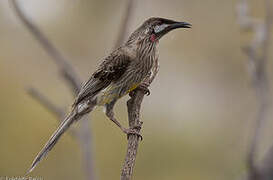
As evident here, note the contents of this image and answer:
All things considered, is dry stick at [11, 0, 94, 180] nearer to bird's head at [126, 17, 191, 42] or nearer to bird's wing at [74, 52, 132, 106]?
bird's wing at [74, 52, 132, 106]

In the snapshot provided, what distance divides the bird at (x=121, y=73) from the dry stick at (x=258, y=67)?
643mm

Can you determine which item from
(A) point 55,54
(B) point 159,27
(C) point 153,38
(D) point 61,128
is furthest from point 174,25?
(A) point 55,54

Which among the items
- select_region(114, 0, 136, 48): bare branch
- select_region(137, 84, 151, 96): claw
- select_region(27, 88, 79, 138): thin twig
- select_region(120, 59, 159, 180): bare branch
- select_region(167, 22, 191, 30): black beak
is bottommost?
select_region(120, 59, 159, 180): bare branch

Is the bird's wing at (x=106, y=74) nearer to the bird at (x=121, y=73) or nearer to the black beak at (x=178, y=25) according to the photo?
the bird at (x=121, y=73)

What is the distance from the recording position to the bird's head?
4748 mm

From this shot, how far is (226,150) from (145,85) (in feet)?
16.0

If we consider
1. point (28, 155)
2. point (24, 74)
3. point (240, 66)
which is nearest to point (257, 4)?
point (240, 66)

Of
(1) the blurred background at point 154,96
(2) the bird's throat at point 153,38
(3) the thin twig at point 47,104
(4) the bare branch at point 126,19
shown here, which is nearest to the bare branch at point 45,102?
(3) the thin twig at point 47,104

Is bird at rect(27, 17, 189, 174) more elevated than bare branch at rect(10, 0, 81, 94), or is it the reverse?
bare branch at rect(10, 0, 81, 94)

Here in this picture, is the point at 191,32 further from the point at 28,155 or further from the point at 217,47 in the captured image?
the point at 28,155

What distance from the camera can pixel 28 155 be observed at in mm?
8836

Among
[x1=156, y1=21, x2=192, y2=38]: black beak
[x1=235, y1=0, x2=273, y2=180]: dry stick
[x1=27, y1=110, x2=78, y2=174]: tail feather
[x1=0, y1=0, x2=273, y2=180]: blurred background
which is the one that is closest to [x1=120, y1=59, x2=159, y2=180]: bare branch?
[x1=156, y1=21, x2=192, y2=38]: black beak

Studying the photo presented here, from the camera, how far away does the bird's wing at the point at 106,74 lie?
196 inches

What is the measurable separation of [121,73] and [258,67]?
108 centimetres
